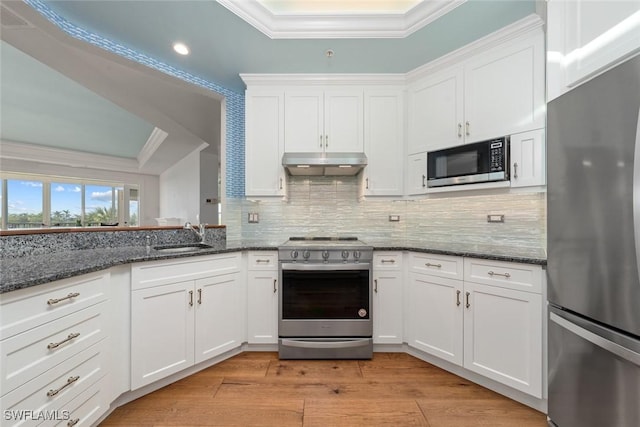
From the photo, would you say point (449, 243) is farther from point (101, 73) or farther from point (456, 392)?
point (101, 73)

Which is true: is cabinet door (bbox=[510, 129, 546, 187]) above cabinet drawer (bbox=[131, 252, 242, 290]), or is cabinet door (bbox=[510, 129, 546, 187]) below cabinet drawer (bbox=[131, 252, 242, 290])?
above

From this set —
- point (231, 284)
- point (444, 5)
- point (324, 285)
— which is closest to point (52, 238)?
point (231, 284)

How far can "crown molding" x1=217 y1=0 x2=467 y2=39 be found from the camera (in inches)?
69.7

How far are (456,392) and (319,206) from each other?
1.90 m

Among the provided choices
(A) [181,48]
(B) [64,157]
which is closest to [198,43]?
(A) [181,48]

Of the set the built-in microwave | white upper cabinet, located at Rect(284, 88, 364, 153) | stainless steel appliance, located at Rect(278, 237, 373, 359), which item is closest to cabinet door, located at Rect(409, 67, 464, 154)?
the built-in microwave

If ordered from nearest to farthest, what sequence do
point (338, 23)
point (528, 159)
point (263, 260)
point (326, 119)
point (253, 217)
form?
Result: point (528, 159) → point (338, 23) → point (263, 260) → point (326, 119) → point (253, 217)

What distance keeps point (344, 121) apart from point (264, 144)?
2.65ft

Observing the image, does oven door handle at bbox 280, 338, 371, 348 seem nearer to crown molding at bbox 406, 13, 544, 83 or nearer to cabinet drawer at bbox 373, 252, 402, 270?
cabinet drawer at bbox 373, 252, 402, 270

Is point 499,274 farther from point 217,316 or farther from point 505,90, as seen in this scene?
point 217,316

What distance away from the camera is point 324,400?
5.40ft

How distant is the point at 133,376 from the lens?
1.59 metres

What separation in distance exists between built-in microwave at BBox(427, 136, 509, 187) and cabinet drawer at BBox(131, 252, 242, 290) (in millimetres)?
1840

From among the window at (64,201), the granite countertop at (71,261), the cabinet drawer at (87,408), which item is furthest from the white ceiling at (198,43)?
the cabinet drawer at (87,408)
